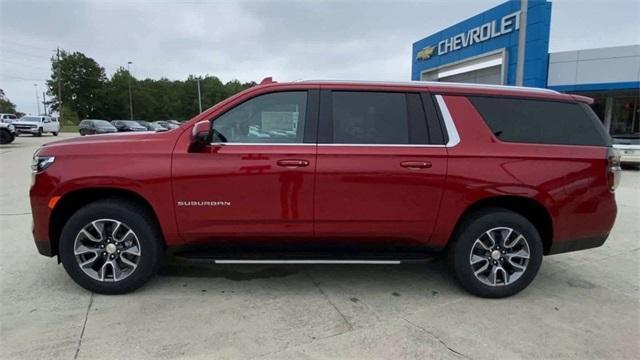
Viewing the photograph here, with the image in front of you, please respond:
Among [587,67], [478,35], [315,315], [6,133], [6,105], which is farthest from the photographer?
[6,105]

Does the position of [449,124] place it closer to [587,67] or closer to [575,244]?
[575,244]

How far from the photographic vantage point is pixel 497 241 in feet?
12.2

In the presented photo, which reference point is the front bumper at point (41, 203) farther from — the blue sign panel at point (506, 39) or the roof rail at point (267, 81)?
the blue sign panel at point (506, 39)

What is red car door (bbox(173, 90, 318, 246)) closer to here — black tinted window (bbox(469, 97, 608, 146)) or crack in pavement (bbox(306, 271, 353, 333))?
crack in pavement (bbox(306, 271, 353, 333))

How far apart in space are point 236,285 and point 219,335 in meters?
0.92

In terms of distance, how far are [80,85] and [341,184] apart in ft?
284

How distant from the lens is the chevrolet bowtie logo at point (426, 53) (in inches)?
900

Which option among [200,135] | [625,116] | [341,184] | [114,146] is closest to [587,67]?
[625,116]

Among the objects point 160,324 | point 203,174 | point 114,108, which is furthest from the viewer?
point 114,108

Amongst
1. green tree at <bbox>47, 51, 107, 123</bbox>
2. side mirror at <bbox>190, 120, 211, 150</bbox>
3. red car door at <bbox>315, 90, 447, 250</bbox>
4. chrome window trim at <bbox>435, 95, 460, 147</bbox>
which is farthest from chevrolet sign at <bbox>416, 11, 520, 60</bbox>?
green tree at <bbox>47, 51, 107, 123</bbox>

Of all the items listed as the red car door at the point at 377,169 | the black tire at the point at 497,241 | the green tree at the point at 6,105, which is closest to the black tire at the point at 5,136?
the red car door at the point at 377,169

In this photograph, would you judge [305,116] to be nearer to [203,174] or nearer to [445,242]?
[203,174]

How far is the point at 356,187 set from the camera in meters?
3.52

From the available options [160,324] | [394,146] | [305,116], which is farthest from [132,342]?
[394,146]
